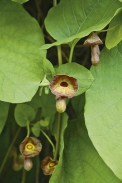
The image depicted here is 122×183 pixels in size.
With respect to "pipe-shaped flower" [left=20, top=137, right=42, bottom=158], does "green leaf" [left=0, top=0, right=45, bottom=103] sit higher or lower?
higher

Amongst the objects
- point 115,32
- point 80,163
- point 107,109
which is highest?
point 115,32

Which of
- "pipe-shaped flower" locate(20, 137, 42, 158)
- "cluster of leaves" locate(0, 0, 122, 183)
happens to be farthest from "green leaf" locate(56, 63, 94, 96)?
"pipe-shaped flower" locate(20, 137, 42, 158)

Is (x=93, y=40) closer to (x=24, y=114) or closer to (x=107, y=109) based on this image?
(x=107, y=109)

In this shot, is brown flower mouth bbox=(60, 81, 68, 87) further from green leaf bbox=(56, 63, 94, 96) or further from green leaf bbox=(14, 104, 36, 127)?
green leaf bbox=(14, 104, 36, 127)

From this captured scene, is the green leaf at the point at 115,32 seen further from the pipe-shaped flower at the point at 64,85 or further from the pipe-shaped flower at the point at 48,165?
the pipe-shaped flower at the point at 48,165

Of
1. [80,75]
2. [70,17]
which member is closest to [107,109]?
[80,75]

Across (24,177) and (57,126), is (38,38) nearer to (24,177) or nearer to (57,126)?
(57,126)

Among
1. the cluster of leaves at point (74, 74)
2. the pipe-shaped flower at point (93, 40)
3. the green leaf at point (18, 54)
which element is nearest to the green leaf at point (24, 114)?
the cluster of leaves at point (74, 74)
